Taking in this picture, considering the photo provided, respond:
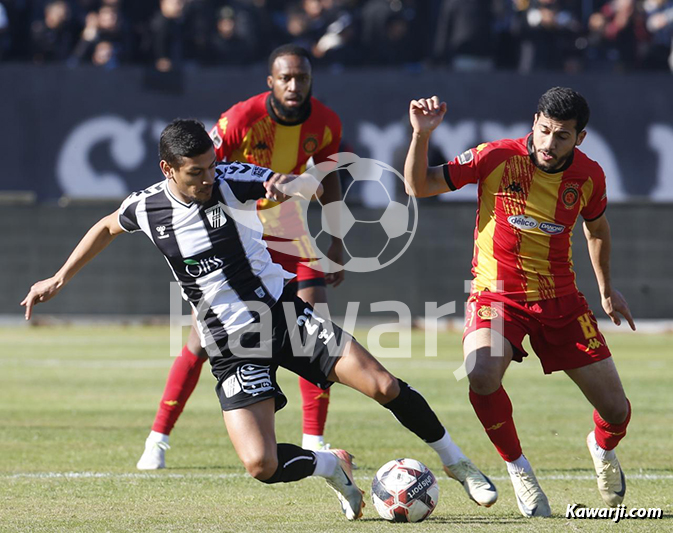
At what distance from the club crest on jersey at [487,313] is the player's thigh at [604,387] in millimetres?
528

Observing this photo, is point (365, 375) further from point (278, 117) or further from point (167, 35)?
point (167, 35)

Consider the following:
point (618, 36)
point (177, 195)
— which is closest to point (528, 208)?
point (177, 195)

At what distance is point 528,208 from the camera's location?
6.19 metres

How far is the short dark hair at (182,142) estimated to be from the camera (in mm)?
5715

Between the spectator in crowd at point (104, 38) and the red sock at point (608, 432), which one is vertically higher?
the spectator in crowd at point (104, 38)

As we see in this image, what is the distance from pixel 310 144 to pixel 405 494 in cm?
299

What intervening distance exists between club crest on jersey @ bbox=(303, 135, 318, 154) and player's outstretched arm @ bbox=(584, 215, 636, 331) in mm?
2255

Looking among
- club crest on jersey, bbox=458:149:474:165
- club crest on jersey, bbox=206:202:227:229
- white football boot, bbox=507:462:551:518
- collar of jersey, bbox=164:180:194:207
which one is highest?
club crest on jersey, bbox=458:149:474:165

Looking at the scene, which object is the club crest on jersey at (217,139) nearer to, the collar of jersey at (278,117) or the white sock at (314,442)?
the collar of jersey at (278,117)

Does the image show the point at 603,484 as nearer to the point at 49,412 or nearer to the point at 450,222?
the point at 49,412

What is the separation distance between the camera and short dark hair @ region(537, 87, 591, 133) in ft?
19.4

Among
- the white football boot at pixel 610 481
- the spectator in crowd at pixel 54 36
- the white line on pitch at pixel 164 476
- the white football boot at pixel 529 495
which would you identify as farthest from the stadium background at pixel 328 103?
the white football boot at pixel 529 495

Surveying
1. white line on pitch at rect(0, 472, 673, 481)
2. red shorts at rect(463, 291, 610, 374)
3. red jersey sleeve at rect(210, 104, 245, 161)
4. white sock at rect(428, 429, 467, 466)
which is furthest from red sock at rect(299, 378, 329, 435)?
white sock at rect(428, 429, 467, 466)

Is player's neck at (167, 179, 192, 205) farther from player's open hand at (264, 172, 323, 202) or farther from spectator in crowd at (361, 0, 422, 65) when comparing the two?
spectator in crowd at (361, 0, 422, 65)
